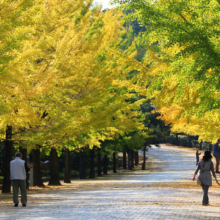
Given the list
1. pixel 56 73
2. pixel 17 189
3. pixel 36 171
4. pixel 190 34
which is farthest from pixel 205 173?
pixel 36 171

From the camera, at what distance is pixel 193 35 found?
344 inches

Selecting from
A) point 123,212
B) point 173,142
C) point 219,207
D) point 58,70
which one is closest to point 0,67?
point 58,70

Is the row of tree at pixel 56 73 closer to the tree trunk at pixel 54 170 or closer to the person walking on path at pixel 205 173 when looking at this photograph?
the person walking on path at pixel 205 173

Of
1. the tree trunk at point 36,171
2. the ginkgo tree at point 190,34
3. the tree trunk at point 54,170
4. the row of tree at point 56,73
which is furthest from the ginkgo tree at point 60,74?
the tree trunk at point 54,170

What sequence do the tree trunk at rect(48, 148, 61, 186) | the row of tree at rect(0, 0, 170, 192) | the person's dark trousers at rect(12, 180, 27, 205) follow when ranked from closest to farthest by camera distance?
the row of tree at rect(0, 0, 170, 192) < the person's dark trousers at rect(12, 180, 27, 205) < the tree trunk at rect(48, 148, 61, 186)

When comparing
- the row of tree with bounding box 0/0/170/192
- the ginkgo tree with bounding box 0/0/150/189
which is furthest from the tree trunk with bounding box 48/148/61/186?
the ginkgo tree with bounding box 0/0/150/189

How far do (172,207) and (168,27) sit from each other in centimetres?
450

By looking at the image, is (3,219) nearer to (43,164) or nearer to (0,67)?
(0,67)

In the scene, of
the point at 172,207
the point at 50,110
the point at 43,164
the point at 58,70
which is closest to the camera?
the point at 172,207

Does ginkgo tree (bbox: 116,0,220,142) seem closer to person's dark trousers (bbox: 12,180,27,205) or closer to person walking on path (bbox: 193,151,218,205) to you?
person walking on path (bbox: 193,151,218,205)

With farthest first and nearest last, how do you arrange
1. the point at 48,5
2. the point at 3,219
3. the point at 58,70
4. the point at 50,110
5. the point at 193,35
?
the point at 48,5, the point at 50,110, the point at 58,70, the point at 193,35, the point at 3,219

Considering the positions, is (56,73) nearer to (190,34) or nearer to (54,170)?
(190,34)

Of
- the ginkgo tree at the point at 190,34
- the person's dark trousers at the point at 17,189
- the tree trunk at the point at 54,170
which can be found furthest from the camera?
the tree trunk at the point at 54,170

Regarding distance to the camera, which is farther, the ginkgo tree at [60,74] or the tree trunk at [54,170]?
the tree trunk at [54,170]
